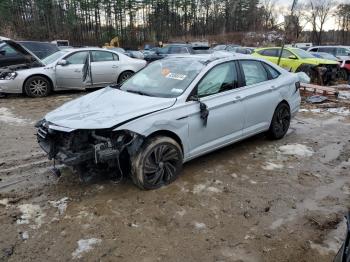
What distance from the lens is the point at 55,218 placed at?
3.59m

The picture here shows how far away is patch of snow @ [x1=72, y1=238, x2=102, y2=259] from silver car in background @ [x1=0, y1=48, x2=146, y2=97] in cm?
750

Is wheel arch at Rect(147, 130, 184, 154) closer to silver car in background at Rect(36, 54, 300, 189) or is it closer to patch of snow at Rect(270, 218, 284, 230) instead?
silver car in background at Rect(36, 54, 300, 189)

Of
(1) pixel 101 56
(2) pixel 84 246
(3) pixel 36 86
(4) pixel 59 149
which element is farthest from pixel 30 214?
(1) pixel 101 56

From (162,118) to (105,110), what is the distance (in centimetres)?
70

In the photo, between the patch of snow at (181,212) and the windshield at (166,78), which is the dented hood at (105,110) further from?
the patch of snow at (181,212)

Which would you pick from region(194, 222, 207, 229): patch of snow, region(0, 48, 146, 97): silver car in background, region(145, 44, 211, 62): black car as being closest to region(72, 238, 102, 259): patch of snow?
region(194, 222, 207, 229): patch of snow

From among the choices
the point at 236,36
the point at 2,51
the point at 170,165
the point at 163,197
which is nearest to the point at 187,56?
the point at 170,165

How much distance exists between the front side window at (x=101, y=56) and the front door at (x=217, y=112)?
649 cm

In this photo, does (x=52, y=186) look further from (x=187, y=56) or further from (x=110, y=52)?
(x=110, y=52)

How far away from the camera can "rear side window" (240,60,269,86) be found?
17.7ft

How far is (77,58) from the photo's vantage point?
33.6ft

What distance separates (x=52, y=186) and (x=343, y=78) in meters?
15.1

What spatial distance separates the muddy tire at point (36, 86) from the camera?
31.8 ft

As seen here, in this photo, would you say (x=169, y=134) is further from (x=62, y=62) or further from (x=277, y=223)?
(x=62, y=62)
